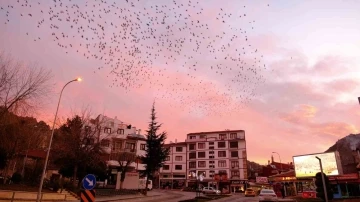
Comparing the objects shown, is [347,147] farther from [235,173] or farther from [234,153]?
[235,173]

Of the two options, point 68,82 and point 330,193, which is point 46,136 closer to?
point 68,82

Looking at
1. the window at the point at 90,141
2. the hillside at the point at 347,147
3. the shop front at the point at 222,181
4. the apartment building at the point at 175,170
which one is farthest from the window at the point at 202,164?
the window at the point at 90,141

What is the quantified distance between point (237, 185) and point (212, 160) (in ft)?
38.6

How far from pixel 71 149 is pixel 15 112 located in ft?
41.8

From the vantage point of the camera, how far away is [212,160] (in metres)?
91.0

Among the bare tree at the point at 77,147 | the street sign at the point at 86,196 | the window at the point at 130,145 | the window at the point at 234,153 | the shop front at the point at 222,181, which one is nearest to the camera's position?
the street sign at the point at 86,196

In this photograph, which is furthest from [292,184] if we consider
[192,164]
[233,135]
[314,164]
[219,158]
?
[192,164]

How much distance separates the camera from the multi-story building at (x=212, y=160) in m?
85.4

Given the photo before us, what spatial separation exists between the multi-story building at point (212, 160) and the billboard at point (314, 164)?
3958 centimetres

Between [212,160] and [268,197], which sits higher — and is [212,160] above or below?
above

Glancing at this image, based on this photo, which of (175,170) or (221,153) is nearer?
(221,153)

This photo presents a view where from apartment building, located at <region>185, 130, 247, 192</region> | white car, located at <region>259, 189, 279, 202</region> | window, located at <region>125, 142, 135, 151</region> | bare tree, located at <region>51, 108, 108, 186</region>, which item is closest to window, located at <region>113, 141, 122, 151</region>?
window, located at <region>125, 142, 135, 151</region>

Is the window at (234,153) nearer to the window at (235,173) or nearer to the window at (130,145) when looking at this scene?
the window at (235,173)

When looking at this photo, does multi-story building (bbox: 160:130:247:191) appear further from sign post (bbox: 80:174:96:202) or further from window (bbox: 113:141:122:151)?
sign post (bbox: 80:174:96:202)
